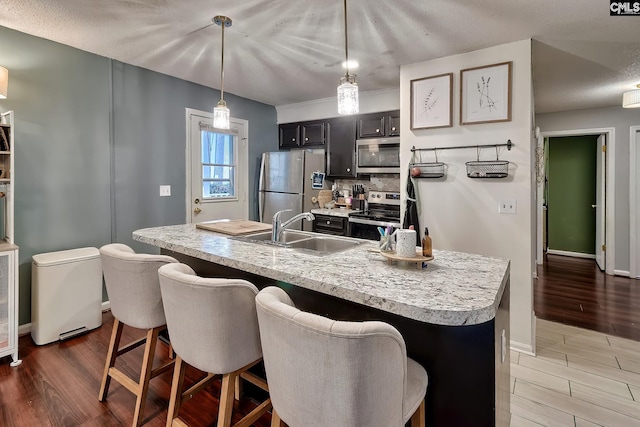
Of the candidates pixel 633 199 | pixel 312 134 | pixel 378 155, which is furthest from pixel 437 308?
pixel 633 199

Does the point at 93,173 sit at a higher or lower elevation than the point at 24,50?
lower

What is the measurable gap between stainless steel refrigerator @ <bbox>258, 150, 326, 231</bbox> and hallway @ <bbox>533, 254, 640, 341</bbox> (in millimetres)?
2866

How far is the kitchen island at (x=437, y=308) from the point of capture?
1.04 metres

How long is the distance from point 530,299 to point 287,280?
2223 mm

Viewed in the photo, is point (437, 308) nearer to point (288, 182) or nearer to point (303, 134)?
point (288, 182)

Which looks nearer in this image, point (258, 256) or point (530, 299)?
point (258, 256)

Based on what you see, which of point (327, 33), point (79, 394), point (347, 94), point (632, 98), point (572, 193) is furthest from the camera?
point (572, 193)

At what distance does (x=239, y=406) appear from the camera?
74.0 inches

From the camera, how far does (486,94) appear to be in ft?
8.95

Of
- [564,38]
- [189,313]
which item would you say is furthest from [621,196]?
[189,313]

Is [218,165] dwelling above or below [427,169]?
above

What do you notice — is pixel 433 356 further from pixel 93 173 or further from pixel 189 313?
pixel 93 173

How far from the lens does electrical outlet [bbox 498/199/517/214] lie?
8.77 feet

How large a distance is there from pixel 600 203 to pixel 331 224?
4.24m
